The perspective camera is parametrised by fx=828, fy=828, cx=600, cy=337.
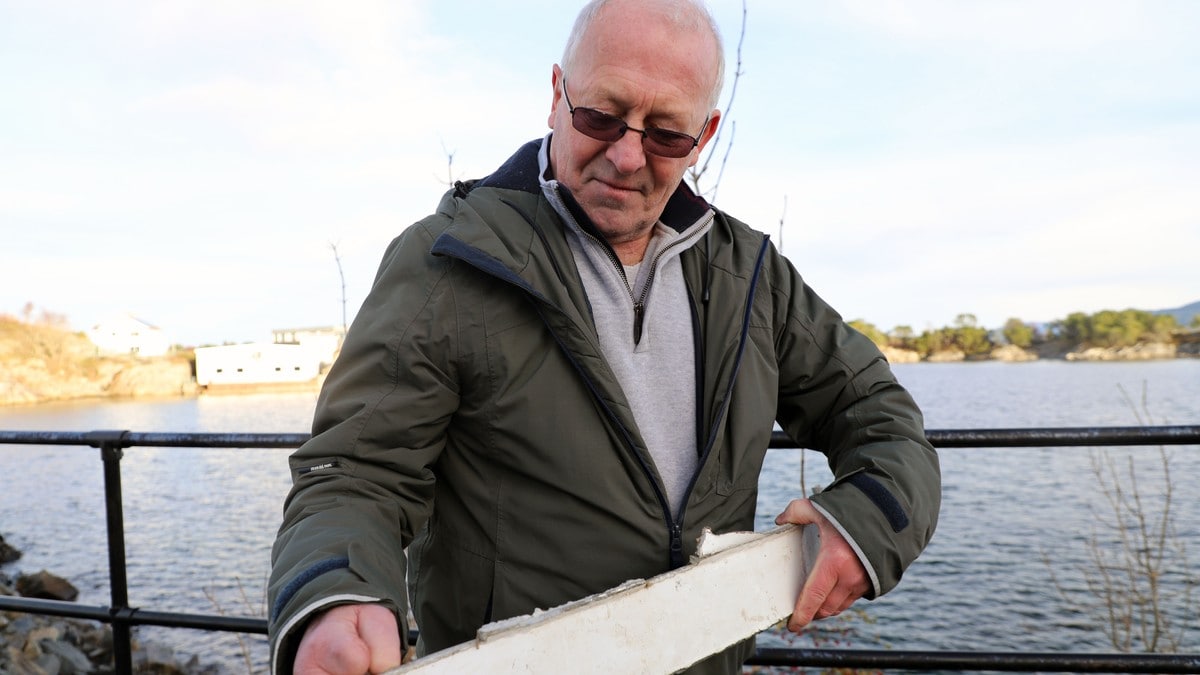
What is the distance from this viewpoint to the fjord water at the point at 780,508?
335 inches

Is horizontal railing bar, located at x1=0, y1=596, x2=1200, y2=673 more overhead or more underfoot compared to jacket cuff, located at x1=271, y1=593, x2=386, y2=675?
more underfoot

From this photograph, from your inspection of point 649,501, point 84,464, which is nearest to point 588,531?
point 649,501

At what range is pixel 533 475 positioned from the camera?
133cm

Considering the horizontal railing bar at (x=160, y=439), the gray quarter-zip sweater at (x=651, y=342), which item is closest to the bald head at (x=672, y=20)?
the gray quarter-zip sweater at (x=651, y=342)

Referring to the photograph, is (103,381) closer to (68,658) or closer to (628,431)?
(68,658)

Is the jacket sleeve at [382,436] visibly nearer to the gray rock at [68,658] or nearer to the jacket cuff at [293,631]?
A: the jacket cuff at [293,631]

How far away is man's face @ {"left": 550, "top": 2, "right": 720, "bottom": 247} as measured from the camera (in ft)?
4.69

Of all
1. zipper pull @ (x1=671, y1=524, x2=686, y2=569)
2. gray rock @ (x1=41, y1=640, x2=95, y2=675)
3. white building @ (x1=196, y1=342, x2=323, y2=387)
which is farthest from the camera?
white building @ (x1=196, y1=342, x2=323, y2=387)

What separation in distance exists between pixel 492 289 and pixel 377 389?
241 mm

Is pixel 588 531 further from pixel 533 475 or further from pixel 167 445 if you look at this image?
pixel 167 445

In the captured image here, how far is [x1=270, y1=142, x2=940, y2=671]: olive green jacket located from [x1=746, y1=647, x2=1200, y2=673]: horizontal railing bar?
2.14 ft

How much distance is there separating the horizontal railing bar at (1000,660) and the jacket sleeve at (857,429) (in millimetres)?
605

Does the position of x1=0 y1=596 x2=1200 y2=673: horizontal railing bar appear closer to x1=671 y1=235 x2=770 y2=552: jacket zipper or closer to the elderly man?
the elderly man

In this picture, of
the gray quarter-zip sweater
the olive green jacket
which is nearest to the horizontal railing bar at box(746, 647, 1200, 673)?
the olive green jacket
